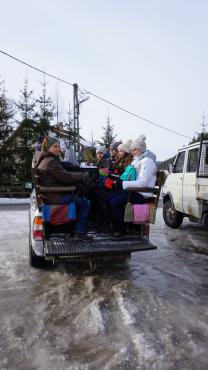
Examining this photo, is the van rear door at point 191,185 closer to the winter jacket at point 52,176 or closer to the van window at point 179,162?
the van window at point 179,162

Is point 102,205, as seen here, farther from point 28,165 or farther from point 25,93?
point 25,93

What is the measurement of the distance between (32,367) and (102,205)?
11.0 feet

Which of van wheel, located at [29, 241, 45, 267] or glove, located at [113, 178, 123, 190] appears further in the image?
glove, located at [113, 178, 123, 190]

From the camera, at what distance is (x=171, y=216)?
916cm

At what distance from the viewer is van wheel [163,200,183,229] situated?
29.4ft

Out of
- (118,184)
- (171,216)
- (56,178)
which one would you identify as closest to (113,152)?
(118,184)

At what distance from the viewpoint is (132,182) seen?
481 cm

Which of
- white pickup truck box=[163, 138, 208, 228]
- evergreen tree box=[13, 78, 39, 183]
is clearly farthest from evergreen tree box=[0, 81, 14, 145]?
white pickup truck box=[163, 138, 208, 228]

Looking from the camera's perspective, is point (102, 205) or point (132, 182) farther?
point (102, 205)

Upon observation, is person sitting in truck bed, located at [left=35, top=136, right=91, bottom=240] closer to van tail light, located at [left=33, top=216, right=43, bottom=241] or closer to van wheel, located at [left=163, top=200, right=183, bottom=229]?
van tail light, located at [left=33, top=216, right=43, bottom=241]

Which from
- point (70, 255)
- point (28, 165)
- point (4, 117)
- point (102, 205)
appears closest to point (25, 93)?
point (4, 117)

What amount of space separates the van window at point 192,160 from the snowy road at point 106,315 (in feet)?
8.45

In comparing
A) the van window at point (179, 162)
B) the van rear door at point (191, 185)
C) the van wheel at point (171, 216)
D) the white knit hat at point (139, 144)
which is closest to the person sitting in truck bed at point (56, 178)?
the white knit hat at point (139, 144)

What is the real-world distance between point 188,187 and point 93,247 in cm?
418
